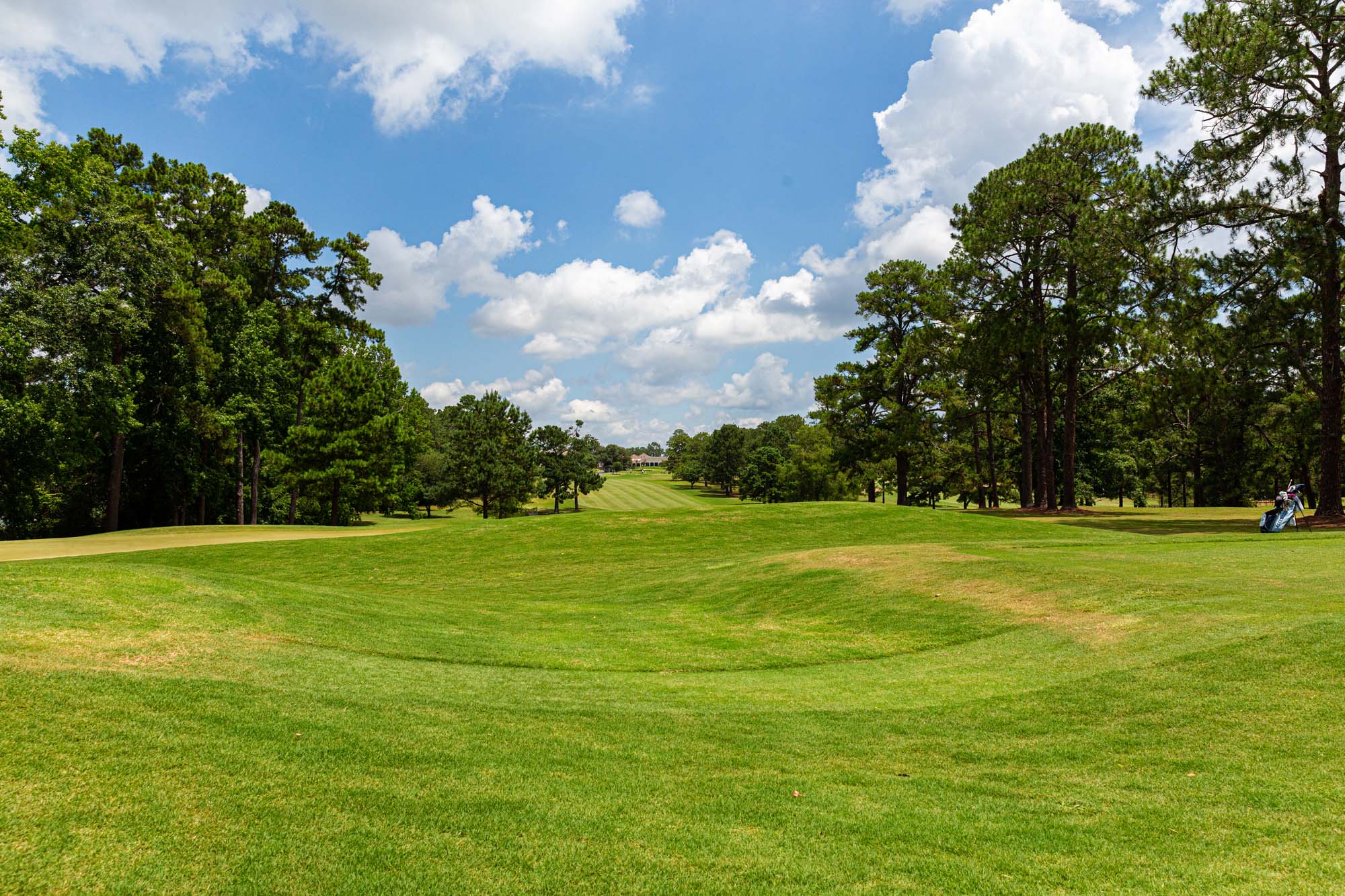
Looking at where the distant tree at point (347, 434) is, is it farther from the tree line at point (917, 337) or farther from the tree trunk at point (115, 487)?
the tree trunk at point (115, 487)

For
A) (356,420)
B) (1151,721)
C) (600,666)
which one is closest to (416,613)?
(600,666)

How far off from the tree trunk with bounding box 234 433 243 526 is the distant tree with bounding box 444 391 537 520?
21803mm

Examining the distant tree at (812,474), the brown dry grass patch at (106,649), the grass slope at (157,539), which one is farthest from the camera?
the distant tree at (812,474)

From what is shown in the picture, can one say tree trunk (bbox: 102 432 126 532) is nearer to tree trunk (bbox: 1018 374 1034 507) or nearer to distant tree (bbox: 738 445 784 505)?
tree trunk (bbox: 1018 374 1034 507)

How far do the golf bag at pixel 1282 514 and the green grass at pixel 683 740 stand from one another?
1058 centimetres

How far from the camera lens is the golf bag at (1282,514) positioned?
20734mm

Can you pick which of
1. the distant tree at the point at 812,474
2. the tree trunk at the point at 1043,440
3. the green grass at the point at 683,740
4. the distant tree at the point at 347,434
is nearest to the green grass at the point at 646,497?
the distant tree at the point at 812,474

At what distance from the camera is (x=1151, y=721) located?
654cm

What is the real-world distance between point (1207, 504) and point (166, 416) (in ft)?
252

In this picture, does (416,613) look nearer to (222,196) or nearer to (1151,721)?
(1151,721)

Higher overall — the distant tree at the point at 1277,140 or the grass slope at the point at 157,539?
the distant tree at the point at 1277,140

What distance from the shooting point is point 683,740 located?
21.5 feet

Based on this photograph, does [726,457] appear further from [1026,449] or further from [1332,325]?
[1332,325]

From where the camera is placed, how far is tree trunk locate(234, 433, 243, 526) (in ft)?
128
